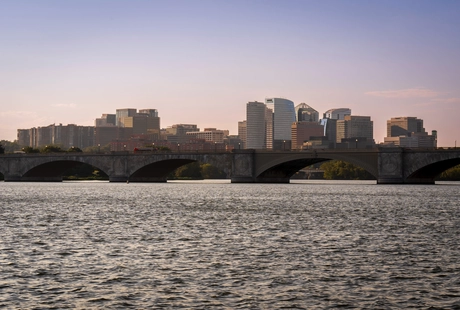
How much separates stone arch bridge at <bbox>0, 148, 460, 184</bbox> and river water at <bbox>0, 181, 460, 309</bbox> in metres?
74.2

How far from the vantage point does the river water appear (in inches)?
838

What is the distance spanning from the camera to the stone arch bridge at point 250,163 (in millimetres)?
121375

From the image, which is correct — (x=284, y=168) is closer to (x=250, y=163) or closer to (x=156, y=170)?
(x=250, y=163)

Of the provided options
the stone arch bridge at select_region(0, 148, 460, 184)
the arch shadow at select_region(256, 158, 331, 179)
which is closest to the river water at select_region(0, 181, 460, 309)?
the stone arch bridge at select_region(0, 148, 460, 184)

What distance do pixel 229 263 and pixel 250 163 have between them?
109m

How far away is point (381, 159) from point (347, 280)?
10015 cm

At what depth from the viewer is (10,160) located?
16400cm

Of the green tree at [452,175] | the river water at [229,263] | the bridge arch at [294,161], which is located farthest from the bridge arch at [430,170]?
the river water at [229,263]

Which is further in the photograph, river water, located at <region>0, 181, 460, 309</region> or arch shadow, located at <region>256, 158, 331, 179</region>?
arch shadow, located at <region>256, 158, 331, 179</region>

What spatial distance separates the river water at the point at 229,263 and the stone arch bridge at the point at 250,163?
7420 cm

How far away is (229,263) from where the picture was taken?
90.6 ft

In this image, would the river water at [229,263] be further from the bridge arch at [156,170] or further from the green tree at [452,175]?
the green tree at [452,175]

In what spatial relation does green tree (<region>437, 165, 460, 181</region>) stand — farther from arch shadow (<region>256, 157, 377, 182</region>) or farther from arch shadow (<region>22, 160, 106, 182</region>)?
arch shadow (<region>22, 160, 106, 182</region>)

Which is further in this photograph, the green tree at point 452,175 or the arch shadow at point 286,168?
the green tree at point 452,175
